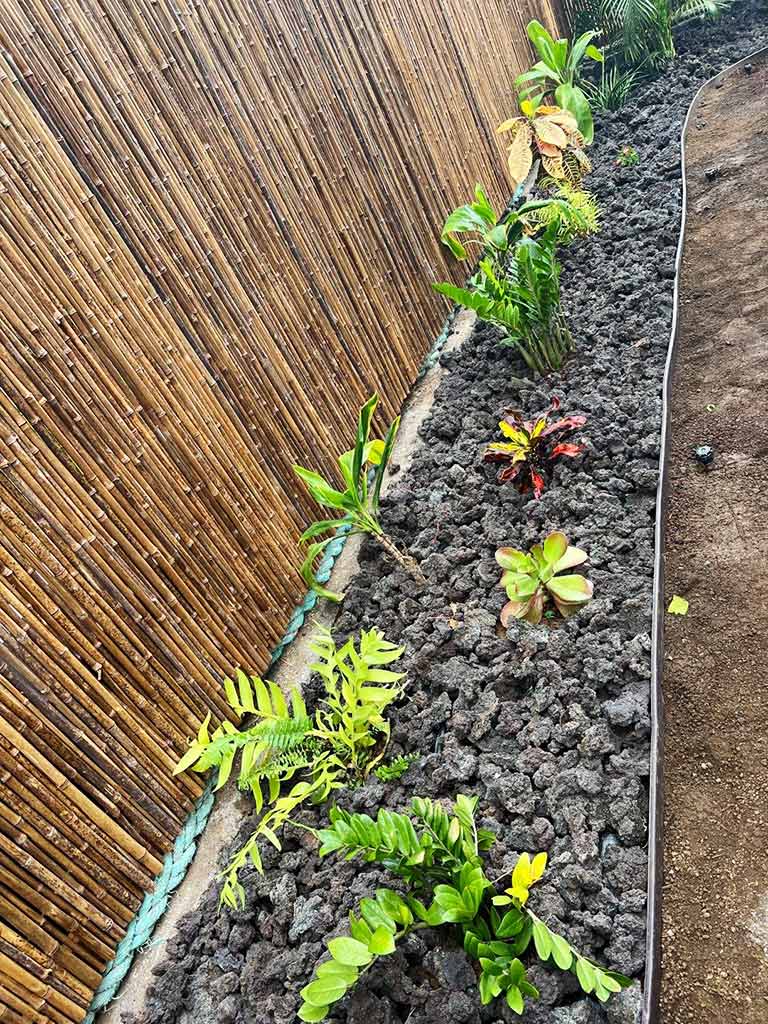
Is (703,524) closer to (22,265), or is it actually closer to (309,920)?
(309,920)

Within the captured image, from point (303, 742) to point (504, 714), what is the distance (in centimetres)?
57

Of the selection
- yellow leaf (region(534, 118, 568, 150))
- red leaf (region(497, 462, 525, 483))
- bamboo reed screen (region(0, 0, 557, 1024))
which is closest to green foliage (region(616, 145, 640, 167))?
yellow leaf (region(534, 118, 568, 150))

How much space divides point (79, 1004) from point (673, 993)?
4.52ft

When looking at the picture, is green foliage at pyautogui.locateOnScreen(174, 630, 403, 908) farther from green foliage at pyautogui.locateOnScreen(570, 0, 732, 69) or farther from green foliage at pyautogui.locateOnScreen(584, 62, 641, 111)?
green foliage at pyautogui.locateOnScreen(570, 0, 732, 69)

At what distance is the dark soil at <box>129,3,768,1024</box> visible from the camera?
1.62m

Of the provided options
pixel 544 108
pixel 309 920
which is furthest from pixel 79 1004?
pixel 544 108

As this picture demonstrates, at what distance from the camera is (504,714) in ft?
6.61

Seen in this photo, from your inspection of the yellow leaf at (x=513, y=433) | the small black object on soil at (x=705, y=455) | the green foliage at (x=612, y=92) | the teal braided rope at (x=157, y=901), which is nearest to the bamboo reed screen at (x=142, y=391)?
the teal braided rope at (x=157, y=901)

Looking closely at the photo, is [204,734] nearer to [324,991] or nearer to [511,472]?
[324,991]

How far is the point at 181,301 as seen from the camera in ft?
7.45

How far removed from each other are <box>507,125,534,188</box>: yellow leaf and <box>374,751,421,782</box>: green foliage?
3.23 metres

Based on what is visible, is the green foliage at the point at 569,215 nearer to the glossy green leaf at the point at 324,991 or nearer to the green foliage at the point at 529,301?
the green foliage at the point at 529,301

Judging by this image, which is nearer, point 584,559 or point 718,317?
point 584,559

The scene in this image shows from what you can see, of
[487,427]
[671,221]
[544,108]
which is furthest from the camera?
[544,108]
